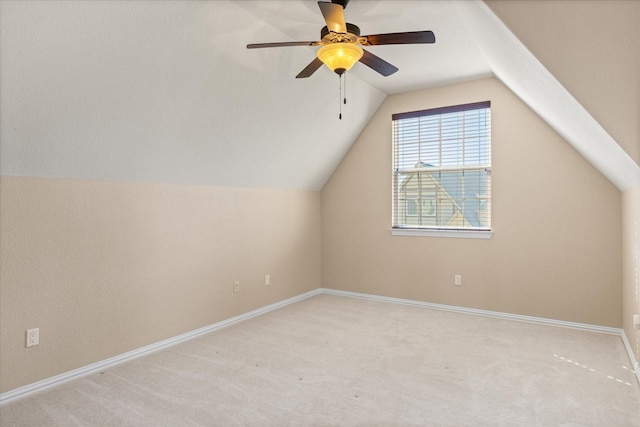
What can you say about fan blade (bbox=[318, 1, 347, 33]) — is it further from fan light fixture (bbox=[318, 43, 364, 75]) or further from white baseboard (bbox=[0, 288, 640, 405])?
white baseboard (bbox=[0, 288, 640, 405])

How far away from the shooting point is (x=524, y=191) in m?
3.97

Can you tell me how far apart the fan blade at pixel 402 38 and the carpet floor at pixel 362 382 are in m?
2.13

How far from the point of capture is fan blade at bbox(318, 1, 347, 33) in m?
1.87

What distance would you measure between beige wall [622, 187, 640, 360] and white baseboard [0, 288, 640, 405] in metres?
0.15

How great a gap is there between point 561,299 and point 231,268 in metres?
3.32

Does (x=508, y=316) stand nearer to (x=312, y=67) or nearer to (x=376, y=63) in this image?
→ (x=376, y=63)

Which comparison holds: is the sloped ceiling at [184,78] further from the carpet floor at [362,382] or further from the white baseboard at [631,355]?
the carpet floor at [362,382]

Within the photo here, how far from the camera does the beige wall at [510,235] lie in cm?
365

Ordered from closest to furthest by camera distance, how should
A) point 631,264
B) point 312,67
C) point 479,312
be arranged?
point 312,67, point 631,264, point 479,312

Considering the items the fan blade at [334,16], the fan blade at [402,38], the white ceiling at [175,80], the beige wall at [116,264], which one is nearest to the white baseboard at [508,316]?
the beige wall at [116,264]

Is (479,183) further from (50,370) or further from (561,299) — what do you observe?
(50,370)

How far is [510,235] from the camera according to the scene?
4.04m

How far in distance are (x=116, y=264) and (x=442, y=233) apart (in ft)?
10.9

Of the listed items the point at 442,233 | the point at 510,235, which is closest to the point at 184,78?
the point at 442,233
